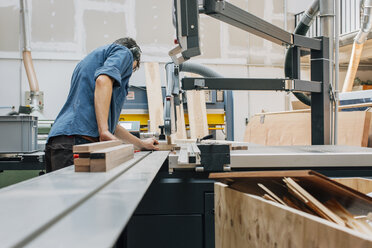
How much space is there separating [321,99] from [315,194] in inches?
36.1

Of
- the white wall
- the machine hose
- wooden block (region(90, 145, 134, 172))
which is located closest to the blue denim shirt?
wooden block (region(90, 145, 134, 172))

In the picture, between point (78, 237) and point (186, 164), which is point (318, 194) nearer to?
point (186, 164)

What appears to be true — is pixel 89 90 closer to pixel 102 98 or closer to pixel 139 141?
pixel 102 98

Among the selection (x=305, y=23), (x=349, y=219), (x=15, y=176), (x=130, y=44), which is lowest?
(x=15, y=176)

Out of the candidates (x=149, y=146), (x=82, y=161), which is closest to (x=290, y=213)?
(x=82, y=161)

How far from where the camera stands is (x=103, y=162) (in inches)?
32.4

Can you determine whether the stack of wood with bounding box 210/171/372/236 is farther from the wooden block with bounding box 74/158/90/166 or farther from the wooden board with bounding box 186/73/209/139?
the wooden board with bounding box 186/73/209/139

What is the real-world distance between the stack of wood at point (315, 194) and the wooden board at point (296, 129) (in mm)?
1183

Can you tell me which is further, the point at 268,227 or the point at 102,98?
the point at 102,98

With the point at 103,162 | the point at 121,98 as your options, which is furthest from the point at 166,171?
the point at 121,98

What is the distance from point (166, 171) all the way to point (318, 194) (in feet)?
1.75

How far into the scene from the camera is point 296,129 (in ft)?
7.64

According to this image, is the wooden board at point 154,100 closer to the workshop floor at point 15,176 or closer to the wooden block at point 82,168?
the workshop floor at point 15,176

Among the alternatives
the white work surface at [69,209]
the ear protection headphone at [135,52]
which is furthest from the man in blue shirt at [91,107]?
the white work surface at [69,209]
